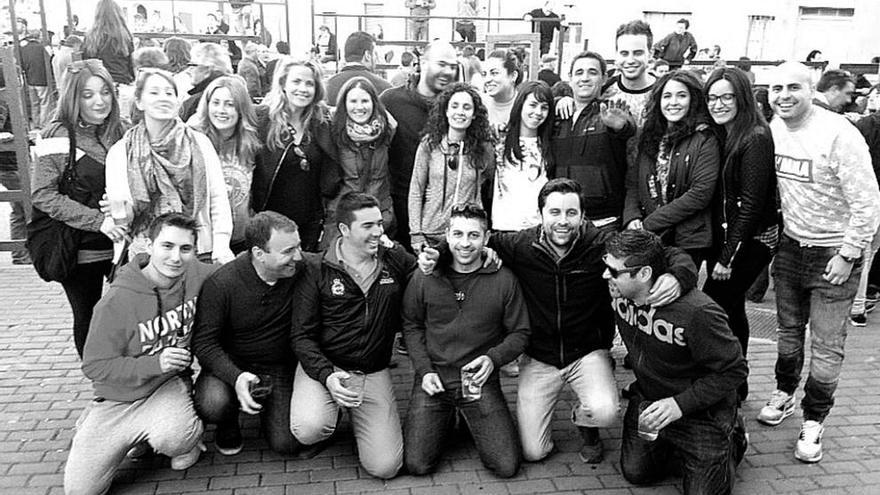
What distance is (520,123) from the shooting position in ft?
15.3

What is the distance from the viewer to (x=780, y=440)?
4.27 meters

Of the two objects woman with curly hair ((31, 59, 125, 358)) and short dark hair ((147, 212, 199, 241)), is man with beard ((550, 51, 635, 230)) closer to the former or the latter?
short dark hair ((147, 212, 199, 241))

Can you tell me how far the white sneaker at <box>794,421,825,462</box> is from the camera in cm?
401

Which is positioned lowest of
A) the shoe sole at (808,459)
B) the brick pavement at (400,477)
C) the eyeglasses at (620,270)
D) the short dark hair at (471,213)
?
the brick pavement at (400,477)

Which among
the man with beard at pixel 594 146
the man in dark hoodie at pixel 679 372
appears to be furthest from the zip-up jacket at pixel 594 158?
the man in dark hoodie at pixel 679 372

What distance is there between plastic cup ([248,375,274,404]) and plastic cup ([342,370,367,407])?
0.42 m

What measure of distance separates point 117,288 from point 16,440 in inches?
49.1

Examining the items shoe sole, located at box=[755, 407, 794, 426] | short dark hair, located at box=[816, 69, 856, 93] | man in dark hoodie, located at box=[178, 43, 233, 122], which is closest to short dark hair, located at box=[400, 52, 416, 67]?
man in dark hoodie, located at box=[178, 43, 233, 122]

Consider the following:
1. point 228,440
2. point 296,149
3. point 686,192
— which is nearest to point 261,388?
point 228,440

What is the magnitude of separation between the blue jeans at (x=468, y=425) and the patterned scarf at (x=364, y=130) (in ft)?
5.30

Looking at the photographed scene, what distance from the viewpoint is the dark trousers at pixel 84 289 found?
4336mm

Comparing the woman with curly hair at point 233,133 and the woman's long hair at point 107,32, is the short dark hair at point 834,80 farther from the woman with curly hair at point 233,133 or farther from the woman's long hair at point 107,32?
the woman's long hair at point 107,32

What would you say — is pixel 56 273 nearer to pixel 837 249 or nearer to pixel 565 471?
pixel 565 471

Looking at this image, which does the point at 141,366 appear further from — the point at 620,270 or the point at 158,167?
the point at 620,270
